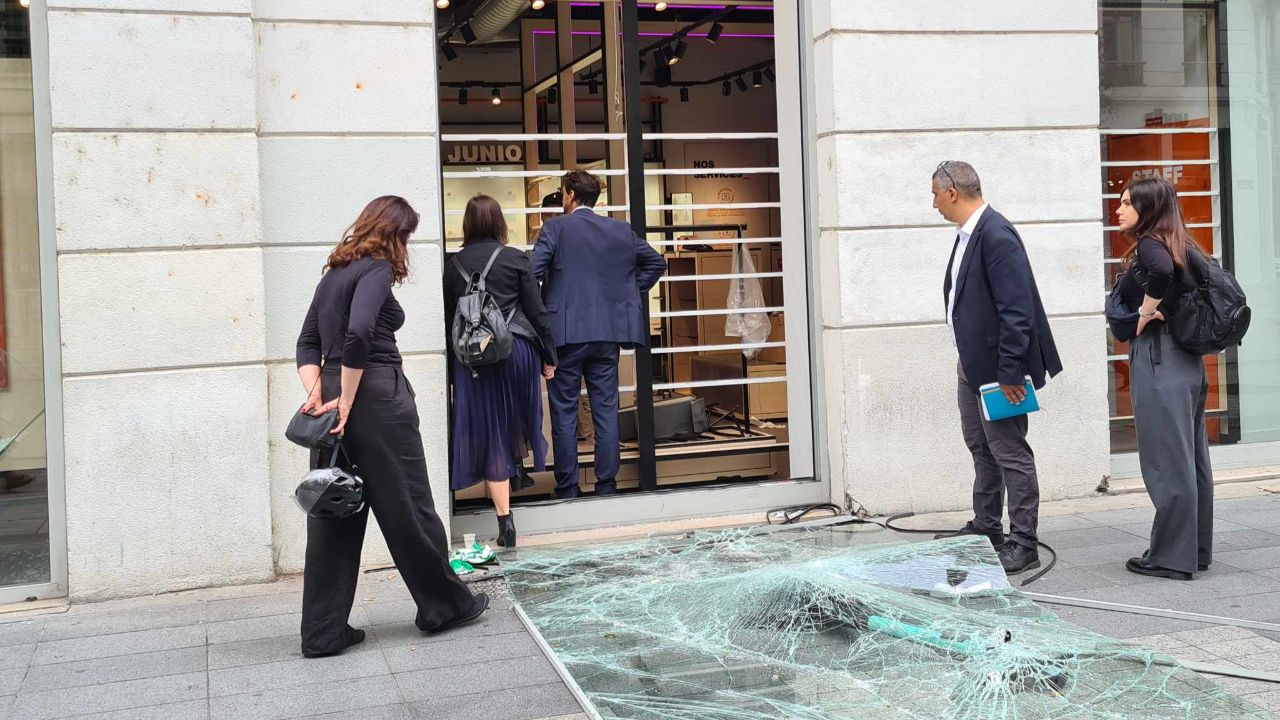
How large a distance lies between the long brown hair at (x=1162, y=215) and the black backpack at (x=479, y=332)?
322cm

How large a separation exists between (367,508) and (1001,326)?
10.2ft

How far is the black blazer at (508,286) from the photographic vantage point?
23.0 feet

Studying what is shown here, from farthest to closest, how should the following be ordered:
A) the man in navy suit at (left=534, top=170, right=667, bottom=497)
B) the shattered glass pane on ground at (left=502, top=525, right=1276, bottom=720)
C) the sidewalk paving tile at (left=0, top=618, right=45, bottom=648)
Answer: the man in navy suit at (left=534, top=170, right=667, bottom=497) → the sidewalk paving tile at (left=0, top=618, right=45, bottom=648) → the shattered glass pane on ground at (left=502, top=525, right=1276, bottom=720)

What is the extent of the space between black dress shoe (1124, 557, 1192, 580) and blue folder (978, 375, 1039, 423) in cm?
92

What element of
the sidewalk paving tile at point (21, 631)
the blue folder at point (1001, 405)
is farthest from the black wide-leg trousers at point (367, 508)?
the blue folder at point (1001, 405)

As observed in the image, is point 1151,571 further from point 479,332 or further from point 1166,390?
point 479,332

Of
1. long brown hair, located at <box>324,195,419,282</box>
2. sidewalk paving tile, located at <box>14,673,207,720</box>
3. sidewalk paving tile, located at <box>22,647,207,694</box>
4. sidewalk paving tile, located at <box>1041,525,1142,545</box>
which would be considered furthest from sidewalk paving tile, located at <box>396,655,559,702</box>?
sidewalk paving tile, located at <box>1041,525,1142,545</box>

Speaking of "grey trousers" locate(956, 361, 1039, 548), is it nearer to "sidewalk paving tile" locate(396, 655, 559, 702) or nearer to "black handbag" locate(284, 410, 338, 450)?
"sidewalk paving tile" locate(396, 655, 559, 702)

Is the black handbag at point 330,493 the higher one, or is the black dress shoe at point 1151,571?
the black handbag at point 330,493

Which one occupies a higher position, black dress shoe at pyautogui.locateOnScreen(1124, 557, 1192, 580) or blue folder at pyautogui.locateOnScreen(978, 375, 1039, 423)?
blue folder at pyautogui.locateOnScreen(978, 375, 1039, 423)

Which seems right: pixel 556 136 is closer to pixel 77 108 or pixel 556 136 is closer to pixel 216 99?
pixel 216 99

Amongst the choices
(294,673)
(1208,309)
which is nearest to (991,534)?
(1208,309)

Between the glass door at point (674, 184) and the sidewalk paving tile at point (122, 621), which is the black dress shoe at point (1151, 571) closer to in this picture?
the glass door at point (674, 184)

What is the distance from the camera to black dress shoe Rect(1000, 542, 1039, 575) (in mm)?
6164
